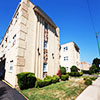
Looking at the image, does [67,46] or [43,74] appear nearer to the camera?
[43,74]

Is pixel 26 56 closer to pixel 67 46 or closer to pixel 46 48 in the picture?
pixel 46 48

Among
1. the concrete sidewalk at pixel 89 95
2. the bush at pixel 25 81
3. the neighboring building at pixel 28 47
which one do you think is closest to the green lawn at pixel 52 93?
the concrete sidewalk at pixel 89 95

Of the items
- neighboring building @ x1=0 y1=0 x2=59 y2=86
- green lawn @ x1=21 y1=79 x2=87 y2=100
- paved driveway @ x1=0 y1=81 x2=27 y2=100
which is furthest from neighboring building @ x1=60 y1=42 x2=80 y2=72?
paved driveway @ x1=0 y1=81 x2=27 y2=100

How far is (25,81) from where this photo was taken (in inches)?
275

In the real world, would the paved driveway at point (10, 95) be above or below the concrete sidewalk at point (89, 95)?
above

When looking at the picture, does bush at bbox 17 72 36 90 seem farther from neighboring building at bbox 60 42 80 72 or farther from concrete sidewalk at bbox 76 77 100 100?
neighboring building at bbox 60 42 80 72

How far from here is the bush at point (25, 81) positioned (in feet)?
22.5

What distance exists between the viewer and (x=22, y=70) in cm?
810

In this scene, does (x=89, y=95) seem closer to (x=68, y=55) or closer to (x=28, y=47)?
(x=28, y=47)

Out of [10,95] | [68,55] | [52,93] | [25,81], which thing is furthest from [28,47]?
[68,55]

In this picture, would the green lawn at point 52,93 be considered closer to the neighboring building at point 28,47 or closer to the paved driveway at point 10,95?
the paved driveway at point 10,95

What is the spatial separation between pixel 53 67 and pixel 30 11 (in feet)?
36.0

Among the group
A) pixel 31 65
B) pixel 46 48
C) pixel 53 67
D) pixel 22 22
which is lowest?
pixel 53 67

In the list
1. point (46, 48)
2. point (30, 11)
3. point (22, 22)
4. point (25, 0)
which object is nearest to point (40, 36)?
point (46, 48)
